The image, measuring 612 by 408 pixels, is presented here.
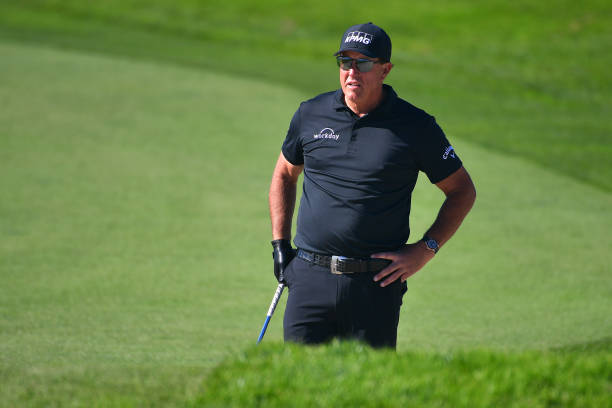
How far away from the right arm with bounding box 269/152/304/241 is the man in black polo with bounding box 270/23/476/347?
0.98 feet

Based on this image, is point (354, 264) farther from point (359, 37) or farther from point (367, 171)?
point (359, 37)

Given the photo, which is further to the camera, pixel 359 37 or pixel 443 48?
pixel 443 48

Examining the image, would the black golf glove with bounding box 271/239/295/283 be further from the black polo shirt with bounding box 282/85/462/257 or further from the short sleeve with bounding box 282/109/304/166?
the short sleeve with bounding box 282/109/304/166

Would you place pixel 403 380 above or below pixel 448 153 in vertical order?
below

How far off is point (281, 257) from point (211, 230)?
372 cm

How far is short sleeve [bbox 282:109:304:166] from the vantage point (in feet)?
15.3

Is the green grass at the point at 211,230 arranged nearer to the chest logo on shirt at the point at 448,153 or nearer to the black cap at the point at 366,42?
the chest logo on shirt at the point at 448,153

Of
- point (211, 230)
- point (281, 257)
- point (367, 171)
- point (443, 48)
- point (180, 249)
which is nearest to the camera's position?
point (367, 171)

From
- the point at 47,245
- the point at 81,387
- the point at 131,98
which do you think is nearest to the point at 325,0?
the point at 131,98

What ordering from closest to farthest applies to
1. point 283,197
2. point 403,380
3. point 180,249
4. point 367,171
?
point 403,380
point 367,171
point 283,197
point 180,249

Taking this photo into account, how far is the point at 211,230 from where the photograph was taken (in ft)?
27.2

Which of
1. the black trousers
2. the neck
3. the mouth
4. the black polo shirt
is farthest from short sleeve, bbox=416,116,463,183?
the black trousers

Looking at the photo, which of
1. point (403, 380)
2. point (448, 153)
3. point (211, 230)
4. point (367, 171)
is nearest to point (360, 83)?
point (367, 171)

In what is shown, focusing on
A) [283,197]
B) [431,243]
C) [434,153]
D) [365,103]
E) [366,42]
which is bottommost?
[431,243]
